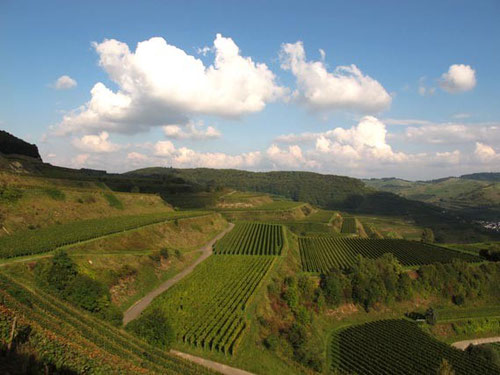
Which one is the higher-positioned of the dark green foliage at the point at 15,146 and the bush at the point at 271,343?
the dark green foliage at the point at 15,146

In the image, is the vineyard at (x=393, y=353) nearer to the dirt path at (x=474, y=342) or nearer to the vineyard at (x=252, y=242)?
the dirt path at (x=474, y=342)

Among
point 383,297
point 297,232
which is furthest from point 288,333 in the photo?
point 297,232

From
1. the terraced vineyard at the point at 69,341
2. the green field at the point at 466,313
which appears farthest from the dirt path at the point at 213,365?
the green field at the point at 466,313

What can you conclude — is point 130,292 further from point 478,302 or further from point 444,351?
point 478,302

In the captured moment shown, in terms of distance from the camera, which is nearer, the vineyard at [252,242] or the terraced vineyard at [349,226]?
the vineyard at [252,242]

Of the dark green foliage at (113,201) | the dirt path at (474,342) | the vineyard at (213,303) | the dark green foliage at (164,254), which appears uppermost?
the dark green foliage at (113,201)

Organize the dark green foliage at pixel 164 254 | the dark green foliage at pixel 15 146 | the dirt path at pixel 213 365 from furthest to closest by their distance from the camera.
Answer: the dark green foliage at pixel 15 146 < the dark green foliage at pixel 164 254 < the dirt path at pixel 213 365

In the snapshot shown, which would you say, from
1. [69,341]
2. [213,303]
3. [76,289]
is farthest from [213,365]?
[69,341]
